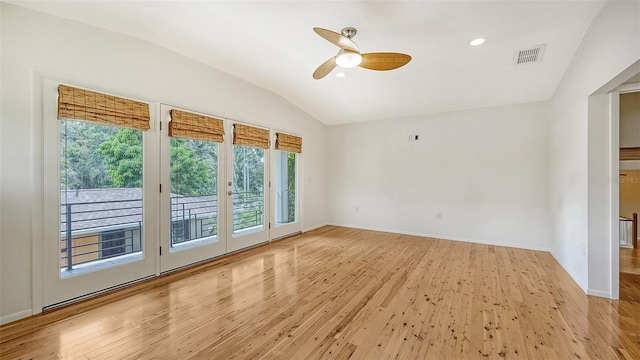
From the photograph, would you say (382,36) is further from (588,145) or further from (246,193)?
(246,193)

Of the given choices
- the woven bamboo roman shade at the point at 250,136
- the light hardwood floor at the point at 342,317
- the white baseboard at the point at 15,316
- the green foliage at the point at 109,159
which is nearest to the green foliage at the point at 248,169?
the woven bamboo roman shade at the point at 250,136

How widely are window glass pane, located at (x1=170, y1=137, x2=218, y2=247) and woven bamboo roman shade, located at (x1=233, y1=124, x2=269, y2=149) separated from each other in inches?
15.6

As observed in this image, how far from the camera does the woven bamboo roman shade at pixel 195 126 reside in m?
3.33

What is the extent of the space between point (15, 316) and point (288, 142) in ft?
13.5

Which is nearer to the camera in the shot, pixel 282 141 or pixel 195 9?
pixel 195 9

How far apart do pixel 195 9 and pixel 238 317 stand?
3.03 meters

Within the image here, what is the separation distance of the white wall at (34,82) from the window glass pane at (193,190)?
0.67m

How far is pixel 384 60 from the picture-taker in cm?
260

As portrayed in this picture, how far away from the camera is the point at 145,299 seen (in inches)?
104

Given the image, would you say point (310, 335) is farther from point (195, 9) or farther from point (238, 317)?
point (195, 9)

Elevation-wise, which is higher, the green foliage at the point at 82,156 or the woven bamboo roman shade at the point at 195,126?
the woven bamboo roman shade at the point at 195,126

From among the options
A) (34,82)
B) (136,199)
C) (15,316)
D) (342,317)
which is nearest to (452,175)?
(342,317)

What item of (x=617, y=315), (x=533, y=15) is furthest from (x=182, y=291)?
(x=533, y=15)

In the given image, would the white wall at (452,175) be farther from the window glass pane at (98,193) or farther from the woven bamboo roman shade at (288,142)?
the window glass pane at (98,193)
